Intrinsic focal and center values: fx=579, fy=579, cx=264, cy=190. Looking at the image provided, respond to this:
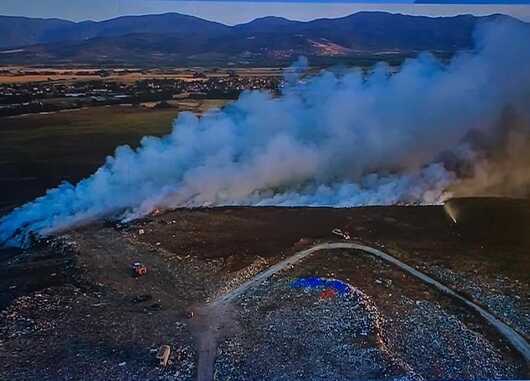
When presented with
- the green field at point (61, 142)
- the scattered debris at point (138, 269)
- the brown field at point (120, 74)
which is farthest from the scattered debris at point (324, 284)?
the green field at point (61, 142)

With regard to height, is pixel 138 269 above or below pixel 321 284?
above

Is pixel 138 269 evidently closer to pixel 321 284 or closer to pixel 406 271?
pixel 321 284

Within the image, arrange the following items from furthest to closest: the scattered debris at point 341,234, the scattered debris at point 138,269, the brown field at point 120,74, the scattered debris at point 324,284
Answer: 1. the scattered debris at point 341,234
2. the brown field at point 120,74
3. the scattered debris at point 138,269
4. the scattered debris at point 324,284

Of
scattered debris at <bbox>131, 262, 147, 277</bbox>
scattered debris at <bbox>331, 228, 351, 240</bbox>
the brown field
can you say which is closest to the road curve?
scattered debris at <bbox>331, 228, 351, 240</bbox>

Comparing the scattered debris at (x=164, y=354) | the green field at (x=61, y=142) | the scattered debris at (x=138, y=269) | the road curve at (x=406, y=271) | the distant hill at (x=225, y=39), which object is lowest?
the road curve at (x=406, y=271)

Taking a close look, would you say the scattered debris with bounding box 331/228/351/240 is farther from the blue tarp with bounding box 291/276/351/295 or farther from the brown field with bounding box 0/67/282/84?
the brown field with bounding box 0/67/282/84

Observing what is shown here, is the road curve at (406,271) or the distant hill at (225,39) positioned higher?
the distant hill at (225,39)

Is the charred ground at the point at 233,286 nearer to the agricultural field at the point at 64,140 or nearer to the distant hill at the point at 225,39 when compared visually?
the agricultural field at the point at 64,140

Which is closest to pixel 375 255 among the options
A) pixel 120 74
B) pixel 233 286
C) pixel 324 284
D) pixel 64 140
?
pixel 324 284
